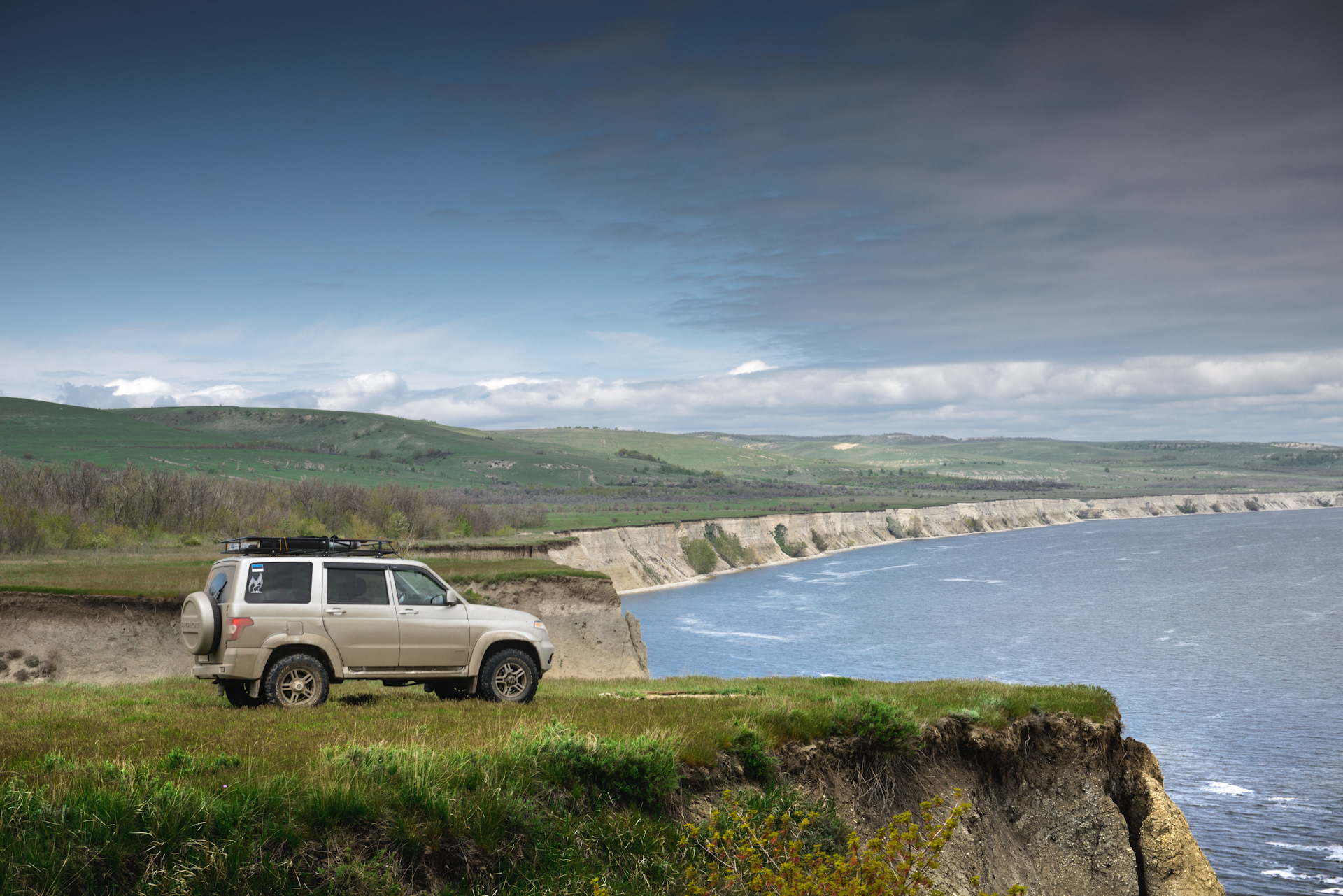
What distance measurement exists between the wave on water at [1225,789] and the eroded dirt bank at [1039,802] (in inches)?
779

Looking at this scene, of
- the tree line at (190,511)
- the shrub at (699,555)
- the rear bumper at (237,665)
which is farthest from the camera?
the shrub at (699,555)

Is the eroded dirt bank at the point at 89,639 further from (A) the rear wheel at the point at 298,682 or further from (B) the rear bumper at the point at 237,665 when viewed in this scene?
(A) the rear wheel at the point at 298,682

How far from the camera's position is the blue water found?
106ft

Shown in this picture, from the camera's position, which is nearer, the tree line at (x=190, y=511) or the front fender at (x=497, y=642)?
the front fender at (x=497, y=642)

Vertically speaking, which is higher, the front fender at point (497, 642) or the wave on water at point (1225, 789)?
the front fender at point (497, 642)

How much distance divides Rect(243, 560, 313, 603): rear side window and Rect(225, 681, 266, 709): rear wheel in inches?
56.6

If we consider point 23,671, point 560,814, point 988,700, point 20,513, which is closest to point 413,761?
point 560,814

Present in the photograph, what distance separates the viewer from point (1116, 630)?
69.9m

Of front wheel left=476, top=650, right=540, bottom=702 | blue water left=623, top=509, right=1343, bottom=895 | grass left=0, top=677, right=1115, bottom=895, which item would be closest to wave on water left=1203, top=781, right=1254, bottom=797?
blue water left=623, top=509, right=1343, bottom=895

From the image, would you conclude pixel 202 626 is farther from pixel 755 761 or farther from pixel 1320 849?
pixel 1320 849

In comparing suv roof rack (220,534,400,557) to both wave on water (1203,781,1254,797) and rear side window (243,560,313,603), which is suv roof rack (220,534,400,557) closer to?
rear side window (243,560,313,603)

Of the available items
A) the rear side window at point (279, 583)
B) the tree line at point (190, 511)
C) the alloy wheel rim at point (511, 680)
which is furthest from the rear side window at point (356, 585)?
the tree line at point (190, 511)

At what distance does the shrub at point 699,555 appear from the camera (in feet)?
403

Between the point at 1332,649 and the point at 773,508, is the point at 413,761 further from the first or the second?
the point at 773,508
